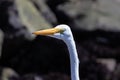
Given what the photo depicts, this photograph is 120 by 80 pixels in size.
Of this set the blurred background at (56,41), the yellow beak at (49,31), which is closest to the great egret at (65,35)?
the yellow beak at (49,31)

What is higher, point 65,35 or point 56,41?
point 56,41

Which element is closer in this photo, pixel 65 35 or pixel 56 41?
pixel 65 35

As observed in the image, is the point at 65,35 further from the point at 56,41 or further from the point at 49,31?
the point at 56,41

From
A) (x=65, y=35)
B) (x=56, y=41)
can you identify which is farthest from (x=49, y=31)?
(x=56, y=41)

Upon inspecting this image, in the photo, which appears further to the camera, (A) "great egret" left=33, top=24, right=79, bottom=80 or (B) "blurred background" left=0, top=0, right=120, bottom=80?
(B) "blurred background" left=0, top=0, right=120, bottom=80

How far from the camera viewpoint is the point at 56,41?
935 centimetres

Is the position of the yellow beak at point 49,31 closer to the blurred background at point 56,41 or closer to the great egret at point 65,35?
the great egret at point 65,35

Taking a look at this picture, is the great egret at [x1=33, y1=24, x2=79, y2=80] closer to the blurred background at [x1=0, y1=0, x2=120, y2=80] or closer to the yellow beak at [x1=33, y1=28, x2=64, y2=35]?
the yellow beak at [x1=33, y1=28, x2=64, y2=35]

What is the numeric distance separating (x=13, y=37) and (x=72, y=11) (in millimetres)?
1420

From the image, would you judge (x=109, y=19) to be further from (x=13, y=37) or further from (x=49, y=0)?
(x=13, y=37)

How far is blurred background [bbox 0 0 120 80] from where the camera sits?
9.32 m

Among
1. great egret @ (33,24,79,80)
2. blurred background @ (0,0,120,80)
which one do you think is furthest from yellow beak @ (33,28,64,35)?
blurred background @ (0,0,120,80)

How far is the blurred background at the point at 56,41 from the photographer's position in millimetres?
9320

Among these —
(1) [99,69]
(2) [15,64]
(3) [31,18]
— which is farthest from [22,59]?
(1) [99,69]
